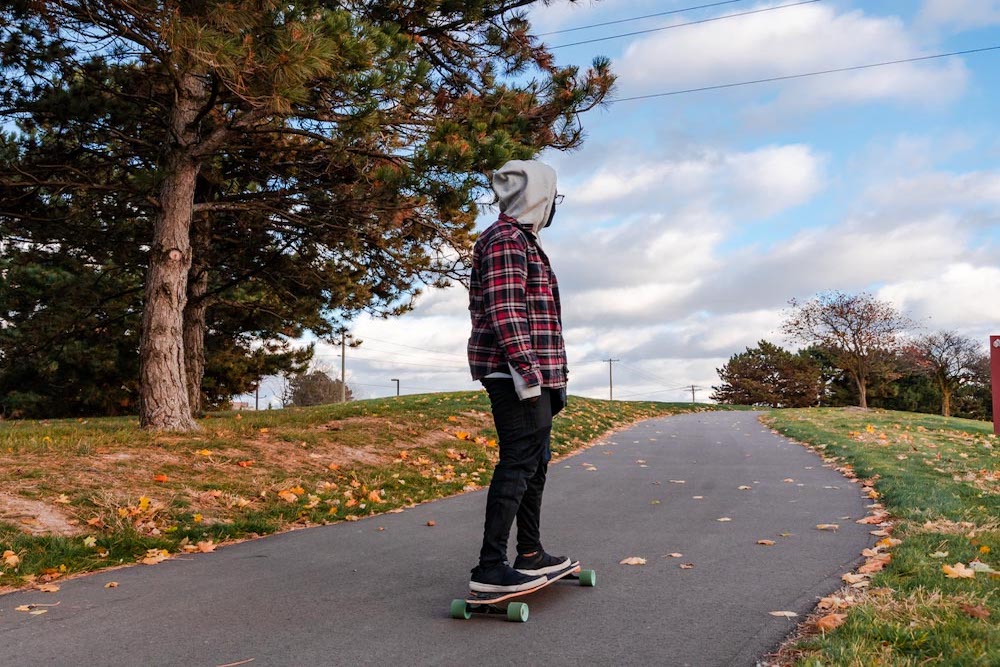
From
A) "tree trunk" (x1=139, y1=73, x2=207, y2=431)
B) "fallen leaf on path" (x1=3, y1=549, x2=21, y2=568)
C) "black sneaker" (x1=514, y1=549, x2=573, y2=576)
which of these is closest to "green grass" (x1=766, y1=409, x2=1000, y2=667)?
"black sneaker" (x1=514, y1=549, x2=573, y2=576)

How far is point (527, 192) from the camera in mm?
3834

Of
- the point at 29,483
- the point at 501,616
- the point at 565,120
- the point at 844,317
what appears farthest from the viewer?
the point at 844,317

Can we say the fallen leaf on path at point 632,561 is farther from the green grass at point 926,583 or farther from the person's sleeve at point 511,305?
the person's sleeve at point 511,305

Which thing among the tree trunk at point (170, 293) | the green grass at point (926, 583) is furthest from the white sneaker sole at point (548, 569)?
the tree trunk at point (170, 293)

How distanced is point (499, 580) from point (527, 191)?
1.92 m

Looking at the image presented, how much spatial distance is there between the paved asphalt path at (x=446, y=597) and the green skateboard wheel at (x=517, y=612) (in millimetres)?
38

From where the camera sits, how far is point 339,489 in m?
7.79

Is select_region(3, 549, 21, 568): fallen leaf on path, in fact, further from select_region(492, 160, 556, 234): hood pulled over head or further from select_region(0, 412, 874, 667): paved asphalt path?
select_region(492, 160, 556, 234): hood pulled over head

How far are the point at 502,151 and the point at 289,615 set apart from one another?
6934 mm

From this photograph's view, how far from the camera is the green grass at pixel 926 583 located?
293 cm

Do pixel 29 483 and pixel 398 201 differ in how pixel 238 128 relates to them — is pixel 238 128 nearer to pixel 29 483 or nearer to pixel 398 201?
pixel 398 201

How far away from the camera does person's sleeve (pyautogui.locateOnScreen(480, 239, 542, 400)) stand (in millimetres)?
3551

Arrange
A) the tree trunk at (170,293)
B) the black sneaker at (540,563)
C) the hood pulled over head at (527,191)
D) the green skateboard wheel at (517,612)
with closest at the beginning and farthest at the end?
the green skateboard wheel at (517,612) → the hood pulled over head at (527,191) → the black sneaker at (540,563) → the tree trunk at (170,293)

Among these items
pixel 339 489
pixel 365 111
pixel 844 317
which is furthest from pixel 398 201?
pixel 844 317
